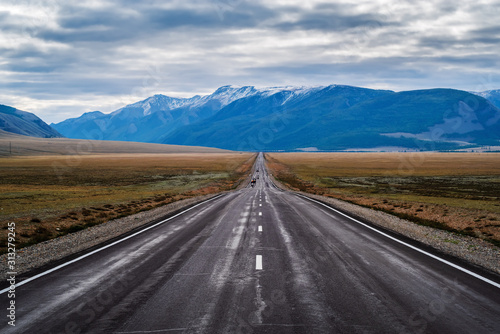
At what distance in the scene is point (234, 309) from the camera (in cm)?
757

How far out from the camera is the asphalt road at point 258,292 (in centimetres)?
694

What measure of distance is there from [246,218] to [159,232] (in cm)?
609

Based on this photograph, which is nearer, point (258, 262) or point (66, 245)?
point (258, 262)

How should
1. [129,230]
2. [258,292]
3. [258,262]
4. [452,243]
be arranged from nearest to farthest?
[258,292] → [258,262] → [452,243] → [129,230]

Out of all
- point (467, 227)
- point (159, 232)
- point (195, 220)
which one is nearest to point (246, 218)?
point (195, 220)

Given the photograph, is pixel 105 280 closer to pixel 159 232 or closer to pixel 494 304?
pixel 159 232

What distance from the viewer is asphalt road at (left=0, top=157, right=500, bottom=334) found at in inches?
Result: 273

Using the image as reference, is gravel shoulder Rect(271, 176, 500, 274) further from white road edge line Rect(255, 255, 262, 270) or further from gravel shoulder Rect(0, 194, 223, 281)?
gravel shoulder Rect(0, 194, 223, 281)

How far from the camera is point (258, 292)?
8562mm

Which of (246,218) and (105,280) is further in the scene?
(246,218)

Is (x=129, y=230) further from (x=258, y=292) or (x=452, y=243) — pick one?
(x=452, y=243)

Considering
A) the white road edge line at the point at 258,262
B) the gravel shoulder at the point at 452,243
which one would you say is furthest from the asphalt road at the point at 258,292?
the gravel shoulder at the point at 452,243

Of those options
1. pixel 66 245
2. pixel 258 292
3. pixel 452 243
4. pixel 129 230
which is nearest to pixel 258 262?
pixel 258 292

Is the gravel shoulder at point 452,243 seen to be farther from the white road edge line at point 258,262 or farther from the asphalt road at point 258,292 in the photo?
the white road edge line at point 258,262
